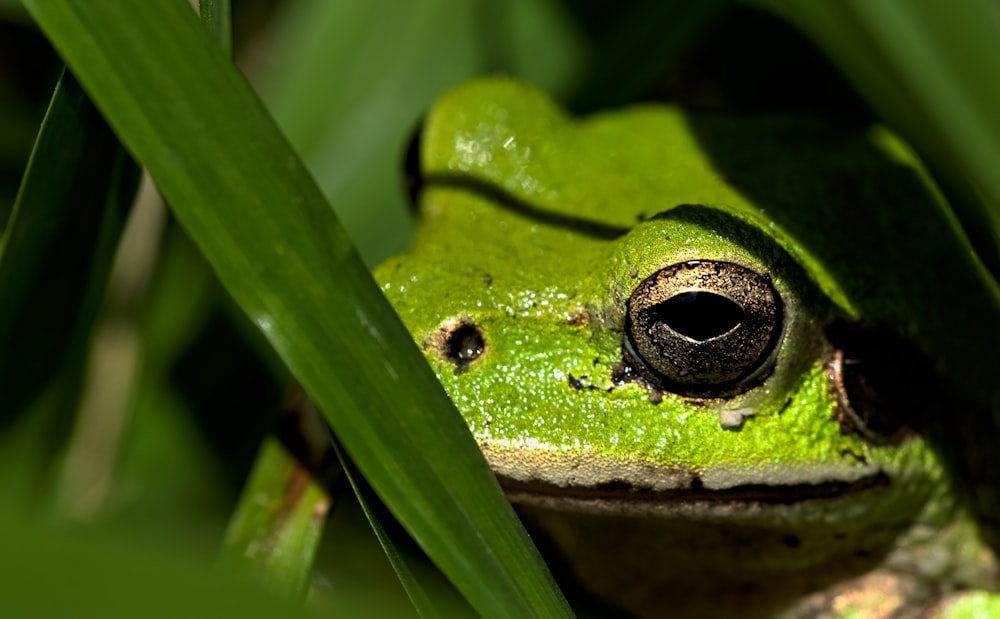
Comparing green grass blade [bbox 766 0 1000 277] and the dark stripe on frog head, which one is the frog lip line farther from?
green grass blade [bbox 766 0 1000 277]

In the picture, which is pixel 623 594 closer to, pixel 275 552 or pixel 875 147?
pixel 275 552

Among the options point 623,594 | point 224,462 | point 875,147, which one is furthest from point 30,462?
point 875,147

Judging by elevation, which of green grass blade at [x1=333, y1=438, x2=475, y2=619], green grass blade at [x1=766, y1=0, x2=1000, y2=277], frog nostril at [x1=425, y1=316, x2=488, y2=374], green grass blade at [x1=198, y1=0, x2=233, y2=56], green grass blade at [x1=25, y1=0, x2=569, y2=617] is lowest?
green grass blade at [x1=333, y1=438, x2=475, y2=619]

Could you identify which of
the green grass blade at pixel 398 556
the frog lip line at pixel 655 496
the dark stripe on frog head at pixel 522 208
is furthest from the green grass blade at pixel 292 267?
the dark stripe on frog head at pixel 522 208

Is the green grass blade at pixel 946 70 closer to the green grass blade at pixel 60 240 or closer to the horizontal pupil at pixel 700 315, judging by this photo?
the horizontal pupil at pixel 700 315

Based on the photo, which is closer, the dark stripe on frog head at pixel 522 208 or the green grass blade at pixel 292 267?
the green grass blade at pixel 292 267

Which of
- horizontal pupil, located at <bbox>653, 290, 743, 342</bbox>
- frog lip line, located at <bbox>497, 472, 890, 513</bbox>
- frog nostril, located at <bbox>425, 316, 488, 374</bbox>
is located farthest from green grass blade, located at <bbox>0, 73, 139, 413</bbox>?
horizontal pupil, located at <bbox>653, 290, 743, 342</bbox>

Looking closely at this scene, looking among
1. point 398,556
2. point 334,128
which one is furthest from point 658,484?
point 334,128
